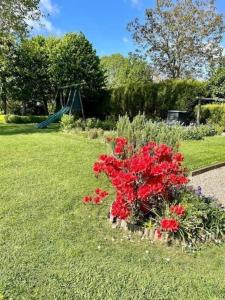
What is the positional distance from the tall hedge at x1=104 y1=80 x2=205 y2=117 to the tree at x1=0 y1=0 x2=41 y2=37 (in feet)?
20.9

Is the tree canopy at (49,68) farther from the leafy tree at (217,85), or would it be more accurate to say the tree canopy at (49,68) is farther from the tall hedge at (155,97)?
the leafy tree at (217,85)

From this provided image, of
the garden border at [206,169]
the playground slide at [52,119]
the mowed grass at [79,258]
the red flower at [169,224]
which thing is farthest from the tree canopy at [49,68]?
the red flower at [169,224]

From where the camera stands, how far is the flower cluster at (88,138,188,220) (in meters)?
3.85

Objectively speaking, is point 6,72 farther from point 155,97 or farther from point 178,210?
point 178,210

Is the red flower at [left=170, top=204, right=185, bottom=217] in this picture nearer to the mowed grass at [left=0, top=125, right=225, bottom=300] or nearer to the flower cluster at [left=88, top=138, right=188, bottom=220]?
the flower cluster at [left=88, top=138, right=188, bottom=220]

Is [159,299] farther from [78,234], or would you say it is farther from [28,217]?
[28,217]

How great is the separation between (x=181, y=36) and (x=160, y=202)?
22.6 meters

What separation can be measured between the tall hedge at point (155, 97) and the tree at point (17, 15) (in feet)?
20.9

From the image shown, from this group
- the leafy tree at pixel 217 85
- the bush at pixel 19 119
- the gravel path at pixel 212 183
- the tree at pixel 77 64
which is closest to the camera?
the gravel path at pixel 212 183

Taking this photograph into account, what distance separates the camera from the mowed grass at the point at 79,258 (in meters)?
2.99

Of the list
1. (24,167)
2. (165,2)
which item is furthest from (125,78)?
(24,167)

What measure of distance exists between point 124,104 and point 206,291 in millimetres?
16800

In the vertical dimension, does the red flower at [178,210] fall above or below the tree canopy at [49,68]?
below

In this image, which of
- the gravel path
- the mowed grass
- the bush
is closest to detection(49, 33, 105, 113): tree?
the bush
